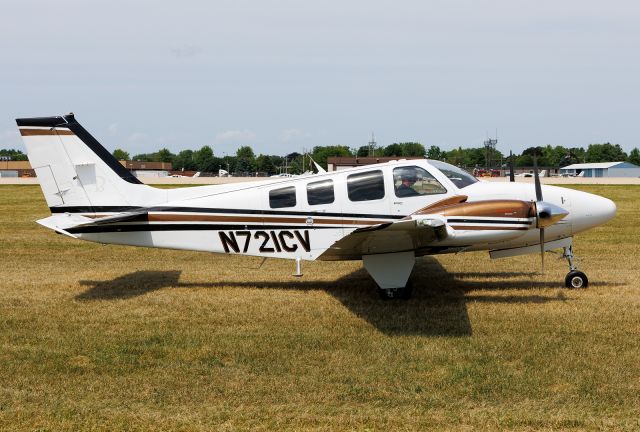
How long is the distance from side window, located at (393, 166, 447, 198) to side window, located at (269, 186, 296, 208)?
69.5 inches

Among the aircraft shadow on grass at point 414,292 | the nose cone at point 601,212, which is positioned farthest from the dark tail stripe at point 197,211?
the nose cone at point 601,212

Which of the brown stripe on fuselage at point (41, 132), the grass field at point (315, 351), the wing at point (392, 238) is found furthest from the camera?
the brown stripe on fuselage at point (41, 132)

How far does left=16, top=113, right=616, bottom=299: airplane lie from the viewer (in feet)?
35.9

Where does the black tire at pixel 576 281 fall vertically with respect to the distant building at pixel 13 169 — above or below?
below

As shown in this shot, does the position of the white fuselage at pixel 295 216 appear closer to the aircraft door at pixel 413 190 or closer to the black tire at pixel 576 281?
the aircraft door at pixel 413 190

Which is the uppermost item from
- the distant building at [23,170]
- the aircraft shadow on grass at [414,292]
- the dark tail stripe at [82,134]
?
the distant building at [23,170]

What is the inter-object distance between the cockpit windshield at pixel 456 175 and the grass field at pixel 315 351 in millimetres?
1935

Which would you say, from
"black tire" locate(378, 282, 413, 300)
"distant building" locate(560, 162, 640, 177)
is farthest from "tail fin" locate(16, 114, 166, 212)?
"distant building" locate(560, 162, 640, 177)

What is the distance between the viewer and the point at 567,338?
8562mm

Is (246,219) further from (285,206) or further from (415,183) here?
(415,183)

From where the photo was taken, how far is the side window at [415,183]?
1098cm

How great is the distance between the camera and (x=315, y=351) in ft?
26.8

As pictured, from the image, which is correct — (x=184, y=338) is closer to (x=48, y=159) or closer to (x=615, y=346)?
(x=48, y=159)

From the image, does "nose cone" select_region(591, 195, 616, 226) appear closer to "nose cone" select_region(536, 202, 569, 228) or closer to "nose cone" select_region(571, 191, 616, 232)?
"nose cone" select_region(571, 191, 616, 232)
